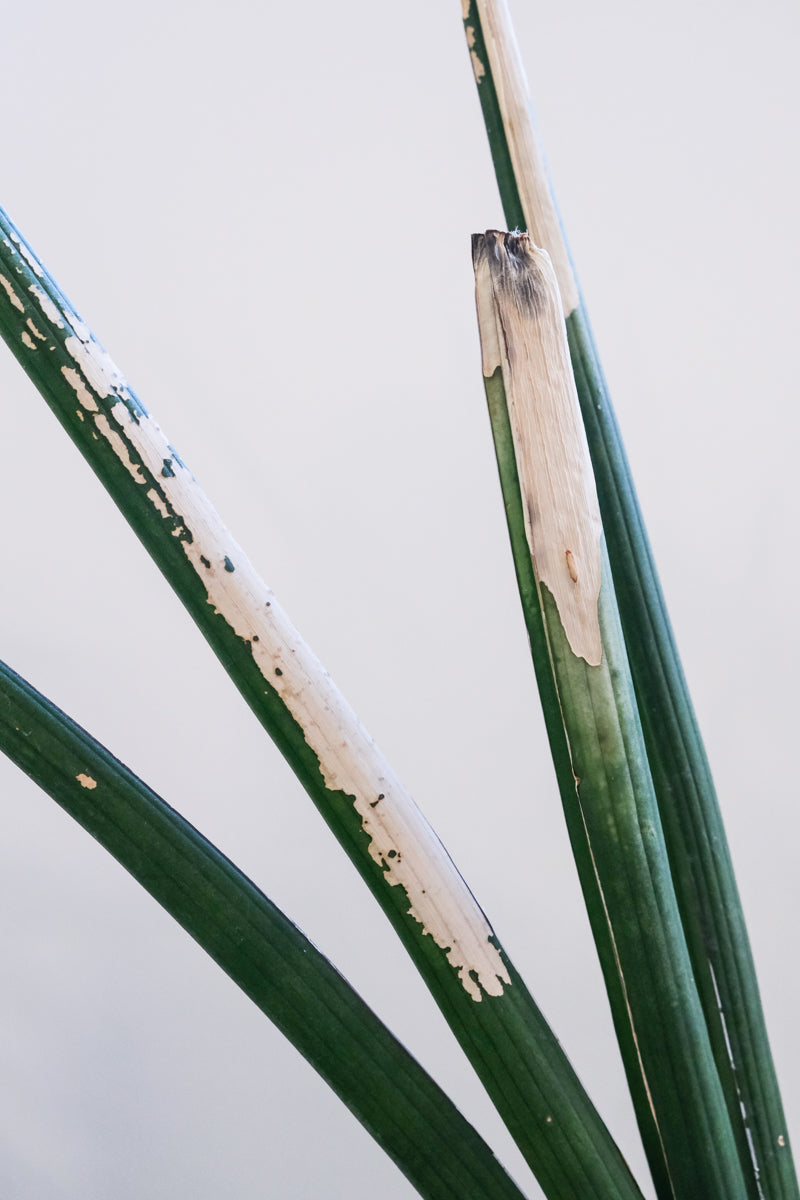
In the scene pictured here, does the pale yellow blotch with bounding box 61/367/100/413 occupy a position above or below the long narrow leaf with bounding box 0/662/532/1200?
above

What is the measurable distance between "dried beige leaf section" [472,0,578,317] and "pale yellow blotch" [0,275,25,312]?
84 millimetres

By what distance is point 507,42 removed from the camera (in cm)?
15

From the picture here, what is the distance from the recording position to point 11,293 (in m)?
0.10

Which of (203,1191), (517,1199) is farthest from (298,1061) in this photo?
(517,1199)

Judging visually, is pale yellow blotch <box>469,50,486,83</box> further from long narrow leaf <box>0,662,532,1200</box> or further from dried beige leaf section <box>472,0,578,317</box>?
long narrow leaf <box>0,662,532,1200</box>

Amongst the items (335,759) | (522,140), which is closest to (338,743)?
(335,759)

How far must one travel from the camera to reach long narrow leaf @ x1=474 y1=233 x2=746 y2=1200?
0.09 m

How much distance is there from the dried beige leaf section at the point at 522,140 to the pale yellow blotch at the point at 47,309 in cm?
8

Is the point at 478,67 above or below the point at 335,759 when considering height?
above

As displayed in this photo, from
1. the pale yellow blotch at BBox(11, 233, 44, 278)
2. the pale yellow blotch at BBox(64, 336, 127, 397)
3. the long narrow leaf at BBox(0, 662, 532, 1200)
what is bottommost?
the long narrow leaf at BBox(0, 662, 532, 1200)

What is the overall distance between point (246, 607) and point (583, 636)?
4 cm

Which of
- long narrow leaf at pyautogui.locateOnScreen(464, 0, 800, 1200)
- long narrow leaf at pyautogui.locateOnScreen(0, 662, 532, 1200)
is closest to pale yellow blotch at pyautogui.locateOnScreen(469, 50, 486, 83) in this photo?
long narrow leaf at pyautogui.locateOnScreen(464, 0, 800, 1200)

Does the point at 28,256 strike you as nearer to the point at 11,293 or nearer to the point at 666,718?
the point at 11,293

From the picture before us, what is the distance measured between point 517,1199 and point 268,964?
0.04 m
